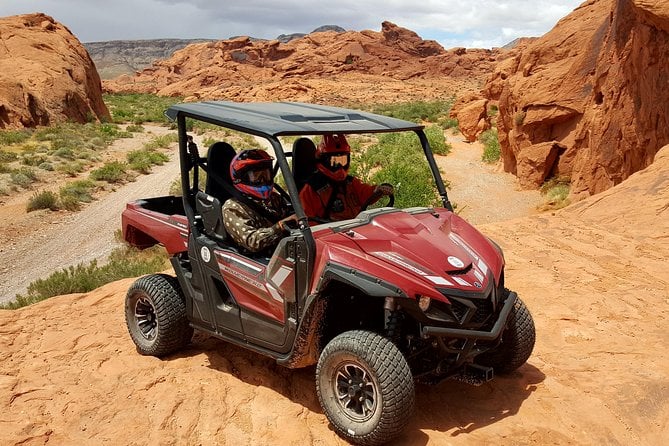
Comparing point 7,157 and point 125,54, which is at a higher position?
point 7,157

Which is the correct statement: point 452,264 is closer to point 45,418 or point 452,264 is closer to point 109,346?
point 45,418

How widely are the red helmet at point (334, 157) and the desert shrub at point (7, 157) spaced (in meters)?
17.5

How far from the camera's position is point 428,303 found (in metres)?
3.59

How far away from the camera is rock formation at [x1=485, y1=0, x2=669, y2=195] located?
10.4 m

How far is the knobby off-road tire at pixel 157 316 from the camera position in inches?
195

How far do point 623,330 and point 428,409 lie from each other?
8.01ft

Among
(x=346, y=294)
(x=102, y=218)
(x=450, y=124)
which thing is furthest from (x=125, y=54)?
(x=346, y=294)

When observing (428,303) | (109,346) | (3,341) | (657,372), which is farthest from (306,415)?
(3,341)

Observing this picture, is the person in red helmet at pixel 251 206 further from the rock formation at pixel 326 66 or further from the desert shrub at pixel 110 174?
the rock formation at pixel 326 66

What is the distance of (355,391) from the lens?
12.4 feet

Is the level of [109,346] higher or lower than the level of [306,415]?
lower

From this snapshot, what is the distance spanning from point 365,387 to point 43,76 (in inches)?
1261

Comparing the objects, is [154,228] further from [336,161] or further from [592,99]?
[592,99]

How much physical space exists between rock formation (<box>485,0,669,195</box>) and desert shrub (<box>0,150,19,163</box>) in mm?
15575
